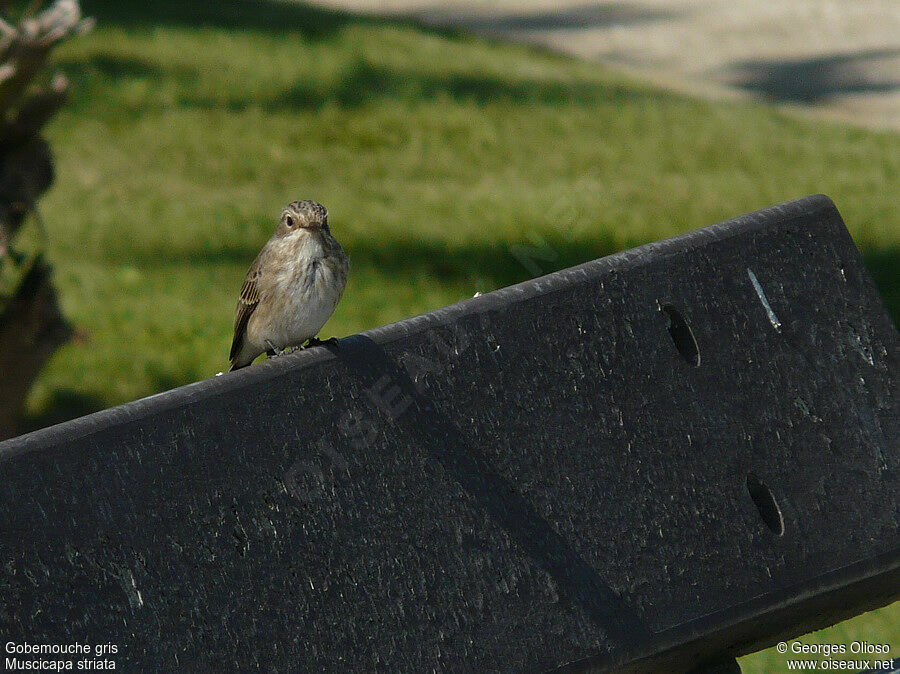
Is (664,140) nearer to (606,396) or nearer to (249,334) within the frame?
(249,334)

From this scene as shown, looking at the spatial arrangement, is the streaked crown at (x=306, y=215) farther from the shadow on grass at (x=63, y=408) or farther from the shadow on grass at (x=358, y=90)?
the shadow on grass at (x=358, y=90)

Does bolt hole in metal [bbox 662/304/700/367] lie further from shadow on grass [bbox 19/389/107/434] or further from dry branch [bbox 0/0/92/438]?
shadow on grass [bbox 19/389/107/434]

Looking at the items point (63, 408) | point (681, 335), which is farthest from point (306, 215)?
point (63, 408)

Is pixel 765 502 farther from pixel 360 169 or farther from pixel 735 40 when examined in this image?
pixel 735 40

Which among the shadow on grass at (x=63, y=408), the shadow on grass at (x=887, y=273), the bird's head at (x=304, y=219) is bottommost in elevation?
the shadow on grass at (x=63, y=408)

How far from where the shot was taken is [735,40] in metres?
16.0

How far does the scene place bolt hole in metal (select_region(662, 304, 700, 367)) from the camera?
11.8 feet

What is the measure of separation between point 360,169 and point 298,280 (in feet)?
24.2

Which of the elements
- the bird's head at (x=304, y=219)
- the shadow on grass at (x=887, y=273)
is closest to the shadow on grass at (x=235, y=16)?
the shadow on grass at (x=887, y=273)

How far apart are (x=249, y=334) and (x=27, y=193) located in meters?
3.58

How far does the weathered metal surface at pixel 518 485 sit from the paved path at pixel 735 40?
10414 mm

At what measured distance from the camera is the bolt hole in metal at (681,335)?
3.61 metres

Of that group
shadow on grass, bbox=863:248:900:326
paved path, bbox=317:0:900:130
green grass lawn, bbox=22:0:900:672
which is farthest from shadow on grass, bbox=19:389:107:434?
paved path, bbox=317:0:900:130

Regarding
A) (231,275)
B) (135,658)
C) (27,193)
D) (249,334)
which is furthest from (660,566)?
(231,275)
